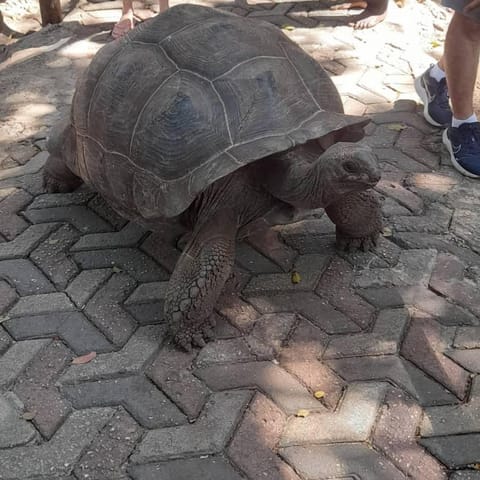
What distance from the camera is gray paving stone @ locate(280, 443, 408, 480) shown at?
2311 mm

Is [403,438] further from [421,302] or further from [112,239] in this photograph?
[112,239]

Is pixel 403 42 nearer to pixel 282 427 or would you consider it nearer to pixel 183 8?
pixel 183 8

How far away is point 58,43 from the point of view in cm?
539

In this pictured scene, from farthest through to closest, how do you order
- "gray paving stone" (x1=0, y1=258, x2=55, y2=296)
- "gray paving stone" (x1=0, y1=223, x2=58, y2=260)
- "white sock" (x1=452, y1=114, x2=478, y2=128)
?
1. "white sock" (x1=452, y1=114, x2=478, y2=128)
2. "gray paving stone" (x1=0, y1=223, x2=58, y2=260)
3. "gray paving stone" (x1=0, y1=258, x2=55, y2=296)

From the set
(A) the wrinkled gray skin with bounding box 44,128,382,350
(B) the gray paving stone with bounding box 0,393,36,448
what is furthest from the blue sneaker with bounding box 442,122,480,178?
(B) the gray paving stone with bounding box 0,393,36,448

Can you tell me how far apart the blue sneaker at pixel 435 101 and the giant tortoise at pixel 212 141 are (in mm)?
1327

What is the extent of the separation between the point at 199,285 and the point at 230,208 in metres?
0.35

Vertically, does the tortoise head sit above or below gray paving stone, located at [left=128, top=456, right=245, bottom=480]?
above

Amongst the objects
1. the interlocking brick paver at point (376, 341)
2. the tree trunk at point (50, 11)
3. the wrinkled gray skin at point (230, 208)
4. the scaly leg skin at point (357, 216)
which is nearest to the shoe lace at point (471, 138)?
the scaly leg skin at point (357, 216)

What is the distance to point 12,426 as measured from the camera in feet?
8.28

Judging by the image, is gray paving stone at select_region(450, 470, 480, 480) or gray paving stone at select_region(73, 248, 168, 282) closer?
gray paving stone at select_region(450, 470, 480, 480)

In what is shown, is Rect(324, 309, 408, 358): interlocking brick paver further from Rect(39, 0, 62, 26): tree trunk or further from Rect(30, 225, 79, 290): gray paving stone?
Rect(39, 0, 62, 26): tree trunk

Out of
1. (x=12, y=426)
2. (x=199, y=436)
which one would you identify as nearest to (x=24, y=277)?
(x=12, y=426)

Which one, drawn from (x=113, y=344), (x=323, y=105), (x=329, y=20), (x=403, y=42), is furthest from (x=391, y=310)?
(x=329, y=20)
